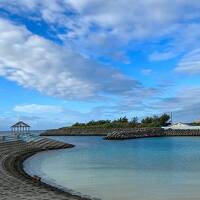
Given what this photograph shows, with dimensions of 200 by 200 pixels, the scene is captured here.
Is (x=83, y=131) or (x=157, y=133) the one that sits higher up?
(x=83, y=131)

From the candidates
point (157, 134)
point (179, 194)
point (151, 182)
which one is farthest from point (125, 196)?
point (157, 134)

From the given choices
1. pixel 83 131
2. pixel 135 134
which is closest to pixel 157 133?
pixel 135 134

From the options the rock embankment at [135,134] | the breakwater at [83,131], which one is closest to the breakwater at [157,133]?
the rock embankment at [135,134]

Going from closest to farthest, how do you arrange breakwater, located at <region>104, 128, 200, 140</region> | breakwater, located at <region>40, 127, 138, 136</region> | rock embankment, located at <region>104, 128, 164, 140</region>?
1. rock embankment, located at <region>104, 128, 164, 140</region>
2. breakwater, located at <region>104, 128, 200, 140</region>
3. breakwater, located at <region>40, 127, 138, 136</region>

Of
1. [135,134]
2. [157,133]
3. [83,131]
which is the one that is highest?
[83,131]

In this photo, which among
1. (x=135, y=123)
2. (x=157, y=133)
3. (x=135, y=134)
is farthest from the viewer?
(x=135, y=123)

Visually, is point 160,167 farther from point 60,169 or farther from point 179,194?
point 179,194

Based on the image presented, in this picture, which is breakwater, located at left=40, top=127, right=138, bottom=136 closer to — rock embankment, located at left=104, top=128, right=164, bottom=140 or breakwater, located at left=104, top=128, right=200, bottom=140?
rock embankment, located at left=104, top=128, right=164, bottom=140

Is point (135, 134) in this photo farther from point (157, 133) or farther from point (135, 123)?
point (135, 123)

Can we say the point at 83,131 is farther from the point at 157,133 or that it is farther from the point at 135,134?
the point at 135,134

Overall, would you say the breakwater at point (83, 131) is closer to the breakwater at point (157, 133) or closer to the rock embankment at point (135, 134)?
the rock embankment at point (135, 134)

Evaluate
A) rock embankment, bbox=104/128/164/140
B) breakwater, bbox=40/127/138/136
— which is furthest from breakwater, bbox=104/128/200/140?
breakwater, bbox=40/127/138/136

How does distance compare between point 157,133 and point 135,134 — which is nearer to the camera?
point 135,134

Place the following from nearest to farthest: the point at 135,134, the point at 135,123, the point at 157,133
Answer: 1. the point at 135,134
2. the point at 157,133
3. the point at 135,123
